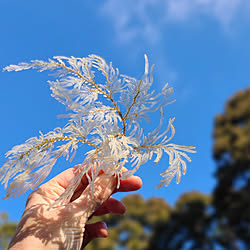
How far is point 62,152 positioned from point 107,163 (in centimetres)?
14

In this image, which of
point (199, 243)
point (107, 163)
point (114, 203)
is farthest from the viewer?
point (199, 243)

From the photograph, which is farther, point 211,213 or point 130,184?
point 211,213

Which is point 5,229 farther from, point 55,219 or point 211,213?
point 55,219

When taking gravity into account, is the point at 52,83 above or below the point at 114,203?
above

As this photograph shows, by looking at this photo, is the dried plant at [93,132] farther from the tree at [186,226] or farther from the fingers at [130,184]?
the tree at [186,226]

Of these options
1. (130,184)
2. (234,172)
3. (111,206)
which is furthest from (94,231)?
(234,172)

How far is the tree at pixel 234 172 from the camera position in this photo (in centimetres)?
724

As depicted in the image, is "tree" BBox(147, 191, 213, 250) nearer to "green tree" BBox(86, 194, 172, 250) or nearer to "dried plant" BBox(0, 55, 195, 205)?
"green tree" BBox(86, 194, 172, 250)

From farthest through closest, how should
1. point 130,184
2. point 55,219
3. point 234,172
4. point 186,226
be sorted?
point 186,226, point 234,172, point 130,184, point 55,219

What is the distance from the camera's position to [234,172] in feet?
25.3

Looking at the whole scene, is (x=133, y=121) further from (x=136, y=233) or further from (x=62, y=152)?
(x=136, y=233)

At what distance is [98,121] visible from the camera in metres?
0.71

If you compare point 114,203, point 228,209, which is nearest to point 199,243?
point 228,209

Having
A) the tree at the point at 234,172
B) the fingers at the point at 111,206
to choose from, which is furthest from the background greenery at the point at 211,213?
the fingers at the point at 111,206
